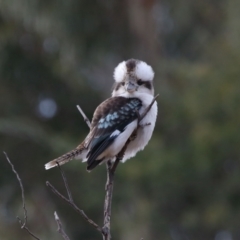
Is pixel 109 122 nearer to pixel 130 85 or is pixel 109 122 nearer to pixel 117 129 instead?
pixel 117 129

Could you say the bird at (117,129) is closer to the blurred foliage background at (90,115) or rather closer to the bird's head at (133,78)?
the bird's head at (133,78)

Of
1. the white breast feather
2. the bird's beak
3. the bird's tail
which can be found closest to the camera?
the bird's tail

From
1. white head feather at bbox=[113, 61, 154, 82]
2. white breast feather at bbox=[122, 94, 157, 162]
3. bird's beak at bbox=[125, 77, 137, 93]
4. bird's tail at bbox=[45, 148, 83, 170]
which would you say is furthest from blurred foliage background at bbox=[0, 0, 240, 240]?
bird's tail at bbox=[45, 148, 83, 170]

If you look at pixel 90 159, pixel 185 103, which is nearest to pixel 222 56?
pixel 185 103

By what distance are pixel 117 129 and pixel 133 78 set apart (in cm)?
56

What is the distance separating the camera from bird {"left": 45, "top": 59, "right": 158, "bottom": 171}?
436 cm

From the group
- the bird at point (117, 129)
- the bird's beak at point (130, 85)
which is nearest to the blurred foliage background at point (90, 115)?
the bird's beak at point (130, 85)

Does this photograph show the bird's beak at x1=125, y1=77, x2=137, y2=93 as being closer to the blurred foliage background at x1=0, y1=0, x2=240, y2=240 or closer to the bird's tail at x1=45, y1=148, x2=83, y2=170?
the bird's tail at x1=45, y1=148, x2=83, y2=170

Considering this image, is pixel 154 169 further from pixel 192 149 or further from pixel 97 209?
pixel 97 209

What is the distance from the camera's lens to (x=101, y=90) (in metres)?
13.4

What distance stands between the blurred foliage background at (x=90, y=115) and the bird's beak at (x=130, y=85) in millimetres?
6281

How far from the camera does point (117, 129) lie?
4.48 m

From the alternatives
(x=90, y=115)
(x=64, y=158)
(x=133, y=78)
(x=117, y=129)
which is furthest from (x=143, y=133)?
(x=90, y=115)

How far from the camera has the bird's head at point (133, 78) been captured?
16.0 ft
